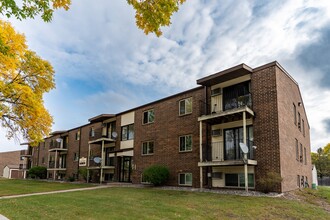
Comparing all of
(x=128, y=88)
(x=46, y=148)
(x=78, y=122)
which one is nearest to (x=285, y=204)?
(x=128, y=88)

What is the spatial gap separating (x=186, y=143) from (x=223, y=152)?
3298 mm

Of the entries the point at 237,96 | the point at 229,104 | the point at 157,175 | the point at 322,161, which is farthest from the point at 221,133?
the point at 322,161

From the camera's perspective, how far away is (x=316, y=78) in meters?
20.8

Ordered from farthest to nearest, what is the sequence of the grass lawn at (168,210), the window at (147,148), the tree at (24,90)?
the window at (147,148), the tree at (24,90), the grass lawn at (168,210)

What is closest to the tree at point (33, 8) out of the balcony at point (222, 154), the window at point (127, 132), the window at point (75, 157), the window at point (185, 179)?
the balcony at point (222, 154)

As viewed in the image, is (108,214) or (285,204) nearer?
(108,214)

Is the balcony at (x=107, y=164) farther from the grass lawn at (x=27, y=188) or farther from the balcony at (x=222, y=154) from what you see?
the balcony at (x=222, y=154)

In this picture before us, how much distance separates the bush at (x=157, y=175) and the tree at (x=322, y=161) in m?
41.1

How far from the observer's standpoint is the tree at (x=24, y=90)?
60.8 feet

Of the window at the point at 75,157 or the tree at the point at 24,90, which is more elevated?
the tree at the point at 24,90

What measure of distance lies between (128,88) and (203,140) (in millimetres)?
12871

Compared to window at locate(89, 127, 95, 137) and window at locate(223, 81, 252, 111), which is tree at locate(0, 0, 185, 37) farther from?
window at locate(89, 127, 95, 137)

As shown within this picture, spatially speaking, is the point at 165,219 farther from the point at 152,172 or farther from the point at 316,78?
the point at 316,78

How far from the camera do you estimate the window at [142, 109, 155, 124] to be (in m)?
23.1
